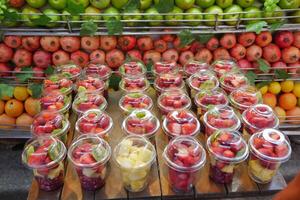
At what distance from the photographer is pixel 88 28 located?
2080 millimetres

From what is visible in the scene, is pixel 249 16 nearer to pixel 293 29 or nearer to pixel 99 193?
pixel 293 29

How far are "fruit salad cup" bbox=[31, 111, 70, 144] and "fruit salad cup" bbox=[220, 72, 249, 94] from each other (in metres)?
0.89

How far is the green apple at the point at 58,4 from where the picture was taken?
212 cm

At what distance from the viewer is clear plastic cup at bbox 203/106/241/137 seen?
1.52 metres

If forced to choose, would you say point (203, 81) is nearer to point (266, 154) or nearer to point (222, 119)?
point (222, 119)

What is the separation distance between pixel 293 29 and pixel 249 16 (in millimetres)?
368

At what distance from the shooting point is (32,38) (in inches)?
88.0

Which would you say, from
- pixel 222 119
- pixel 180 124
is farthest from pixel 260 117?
pixel 180 124

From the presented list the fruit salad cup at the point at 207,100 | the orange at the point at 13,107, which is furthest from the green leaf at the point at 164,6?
the orange at the point at 13,107

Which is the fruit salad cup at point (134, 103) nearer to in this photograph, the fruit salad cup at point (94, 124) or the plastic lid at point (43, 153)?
the fruit salad cup at point (94, 124)

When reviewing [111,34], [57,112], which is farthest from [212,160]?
[111,34]

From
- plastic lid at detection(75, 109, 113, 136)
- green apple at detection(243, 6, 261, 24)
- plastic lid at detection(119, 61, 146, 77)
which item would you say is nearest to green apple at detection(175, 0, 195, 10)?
green apple at detection(243, 6, 261, 24)

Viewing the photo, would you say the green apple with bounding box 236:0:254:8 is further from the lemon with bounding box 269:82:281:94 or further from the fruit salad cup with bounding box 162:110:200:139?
the fruit salad cup with bounding box 162:110:200:139

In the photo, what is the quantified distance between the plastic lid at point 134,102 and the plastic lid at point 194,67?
1.35 ft
